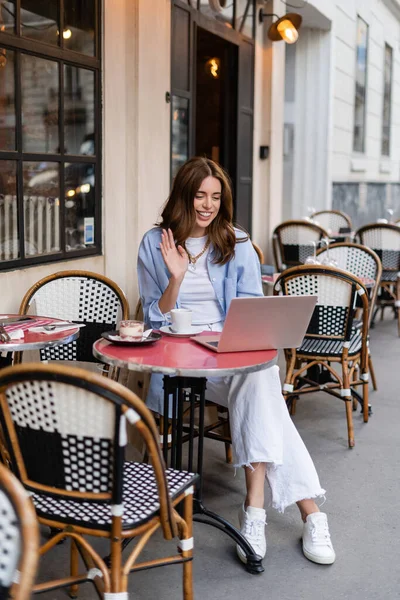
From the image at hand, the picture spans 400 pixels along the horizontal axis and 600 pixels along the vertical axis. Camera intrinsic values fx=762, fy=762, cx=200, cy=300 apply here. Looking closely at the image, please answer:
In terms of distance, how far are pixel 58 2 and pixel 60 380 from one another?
267 cm

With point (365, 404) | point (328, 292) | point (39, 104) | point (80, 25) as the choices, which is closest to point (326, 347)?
point (328, 292)

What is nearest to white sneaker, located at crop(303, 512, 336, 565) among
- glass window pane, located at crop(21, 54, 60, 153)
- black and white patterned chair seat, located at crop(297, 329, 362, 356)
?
black and white patterned chair seat, located at crop(297, 329, 362, 356)

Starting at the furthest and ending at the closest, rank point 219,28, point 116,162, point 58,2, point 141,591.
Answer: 1. point 219,28
2. point 116,162
3. point 58,2
4. point 141,591

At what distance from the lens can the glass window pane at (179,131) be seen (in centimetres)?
511

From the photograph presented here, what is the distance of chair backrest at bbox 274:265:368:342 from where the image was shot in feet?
12.6

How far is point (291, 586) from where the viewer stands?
2.48 metres

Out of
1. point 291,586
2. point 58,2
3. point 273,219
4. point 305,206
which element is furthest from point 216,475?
point 305,206

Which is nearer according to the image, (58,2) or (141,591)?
(141,591)

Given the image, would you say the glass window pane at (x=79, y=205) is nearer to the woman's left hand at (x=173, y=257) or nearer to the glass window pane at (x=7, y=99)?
the glass window pane at (x=7, y=99)

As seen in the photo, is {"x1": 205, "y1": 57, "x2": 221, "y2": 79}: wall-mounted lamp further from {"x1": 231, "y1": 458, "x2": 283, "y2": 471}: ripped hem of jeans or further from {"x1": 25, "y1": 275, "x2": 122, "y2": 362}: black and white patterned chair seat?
{"x1": 231, "y1": 458, "x2": 283, "y2": 471}: ripped hem of jeans

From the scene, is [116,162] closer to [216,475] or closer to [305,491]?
[216,475]

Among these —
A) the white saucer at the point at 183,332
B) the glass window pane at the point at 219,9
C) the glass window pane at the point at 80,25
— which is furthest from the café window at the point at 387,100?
the white saucer at the point at 183,332

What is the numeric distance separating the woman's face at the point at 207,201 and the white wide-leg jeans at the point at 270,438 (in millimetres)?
654

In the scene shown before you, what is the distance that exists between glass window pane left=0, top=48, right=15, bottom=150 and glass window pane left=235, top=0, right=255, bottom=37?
3.17m
